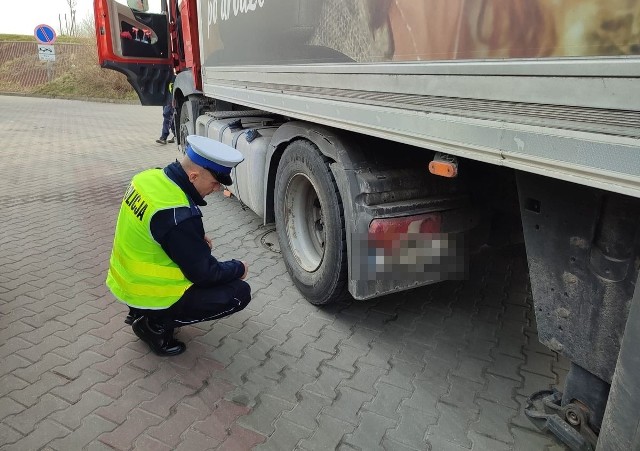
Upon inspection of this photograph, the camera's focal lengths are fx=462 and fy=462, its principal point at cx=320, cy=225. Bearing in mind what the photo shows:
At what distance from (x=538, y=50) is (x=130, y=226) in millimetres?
1909

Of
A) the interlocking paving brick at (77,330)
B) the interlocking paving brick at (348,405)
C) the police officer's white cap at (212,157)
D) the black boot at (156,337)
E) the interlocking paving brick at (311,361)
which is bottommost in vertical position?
the interlocking paving brick at (348,405)

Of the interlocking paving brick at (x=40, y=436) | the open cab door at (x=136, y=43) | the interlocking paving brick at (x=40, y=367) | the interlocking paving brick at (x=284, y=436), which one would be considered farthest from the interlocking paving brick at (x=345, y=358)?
the open cab door at (x=136, y=43)

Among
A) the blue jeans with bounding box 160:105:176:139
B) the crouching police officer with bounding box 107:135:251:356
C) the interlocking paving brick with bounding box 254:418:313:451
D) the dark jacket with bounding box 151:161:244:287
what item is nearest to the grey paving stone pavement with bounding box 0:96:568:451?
the interlocking paving brick with bounding box 254:418:313:451

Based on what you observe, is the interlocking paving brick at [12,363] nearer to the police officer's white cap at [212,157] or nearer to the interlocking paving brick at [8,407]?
the interlocking paving brick at [8,407]

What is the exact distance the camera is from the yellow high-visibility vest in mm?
2195

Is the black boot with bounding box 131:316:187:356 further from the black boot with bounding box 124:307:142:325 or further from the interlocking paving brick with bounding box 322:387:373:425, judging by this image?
the interlocking paving brick with bounding box 322:387:373:425

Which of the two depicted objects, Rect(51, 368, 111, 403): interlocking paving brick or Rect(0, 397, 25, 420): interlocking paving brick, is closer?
Rect(0, 397, 25, 420): interlocking paving brick

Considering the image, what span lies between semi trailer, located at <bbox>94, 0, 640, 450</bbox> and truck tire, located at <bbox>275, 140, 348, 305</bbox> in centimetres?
1

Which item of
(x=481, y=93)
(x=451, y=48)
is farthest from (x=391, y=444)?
(x=451, y=48)

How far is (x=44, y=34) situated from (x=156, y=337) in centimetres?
2005

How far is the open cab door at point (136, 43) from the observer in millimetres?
6338

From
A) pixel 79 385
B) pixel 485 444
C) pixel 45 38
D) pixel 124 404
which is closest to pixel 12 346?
pixel 79 385

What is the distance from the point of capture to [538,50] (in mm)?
1298

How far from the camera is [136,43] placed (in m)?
6.73
